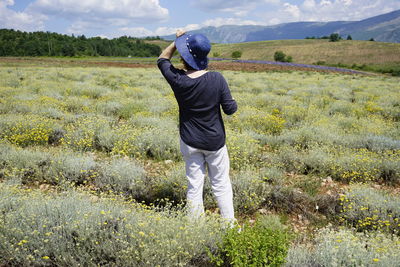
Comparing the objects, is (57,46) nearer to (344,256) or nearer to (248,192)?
(248,192)

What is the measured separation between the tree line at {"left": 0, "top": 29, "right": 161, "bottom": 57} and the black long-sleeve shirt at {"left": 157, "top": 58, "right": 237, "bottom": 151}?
333 ft

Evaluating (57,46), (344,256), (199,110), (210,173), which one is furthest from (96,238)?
(57,46)

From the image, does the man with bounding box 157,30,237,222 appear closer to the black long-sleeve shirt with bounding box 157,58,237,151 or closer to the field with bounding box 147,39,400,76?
the black long-sleeve shirt with bounding box 157,58,237,151

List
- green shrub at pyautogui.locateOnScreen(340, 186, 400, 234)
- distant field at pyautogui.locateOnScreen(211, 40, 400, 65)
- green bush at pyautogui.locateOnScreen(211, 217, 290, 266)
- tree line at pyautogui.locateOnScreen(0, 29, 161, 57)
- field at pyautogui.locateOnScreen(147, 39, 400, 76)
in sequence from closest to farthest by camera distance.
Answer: green bush at pyautogui.locateOnScreen(211, 217, 290, 266) < green shrub at pyautogui.locateOnScreen(340, 186, 400, 234) < field at pyautogui.locateOnScreen(147, 39, 400, 76) < distant field at pyautogui.locateOnScreen(211, 40, 400, 65) < tree line at pyautogui.locateOnScreen(0, 29, 161, 57)

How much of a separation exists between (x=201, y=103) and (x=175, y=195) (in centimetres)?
217

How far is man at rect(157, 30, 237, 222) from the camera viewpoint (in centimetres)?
257

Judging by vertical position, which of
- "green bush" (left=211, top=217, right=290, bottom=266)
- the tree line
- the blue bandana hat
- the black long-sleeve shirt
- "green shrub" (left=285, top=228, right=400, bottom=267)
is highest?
the tree line

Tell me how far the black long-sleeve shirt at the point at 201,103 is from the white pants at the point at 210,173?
0.12 metres

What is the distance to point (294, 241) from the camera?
3.41 metres

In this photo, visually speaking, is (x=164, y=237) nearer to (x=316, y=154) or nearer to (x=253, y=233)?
(x=253, y=233)

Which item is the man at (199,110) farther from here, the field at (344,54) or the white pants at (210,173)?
the field at (344,54)

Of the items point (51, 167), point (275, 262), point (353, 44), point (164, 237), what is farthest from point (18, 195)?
point (353, 44)

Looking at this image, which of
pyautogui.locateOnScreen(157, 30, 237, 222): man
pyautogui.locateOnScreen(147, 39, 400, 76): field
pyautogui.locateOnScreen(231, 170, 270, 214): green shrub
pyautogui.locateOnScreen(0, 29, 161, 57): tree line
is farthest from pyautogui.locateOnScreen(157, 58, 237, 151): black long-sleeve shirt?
pyautogui.locateOnScreen(0, 29, 161, 57): tree line

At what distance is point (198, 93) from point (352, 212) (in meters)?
Answer: 3.01
